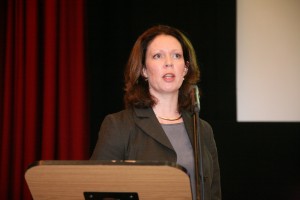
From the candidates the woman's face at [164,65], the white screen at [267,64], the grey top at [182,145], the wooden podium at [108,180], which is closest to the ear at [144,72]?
the woman's face at [164,65]

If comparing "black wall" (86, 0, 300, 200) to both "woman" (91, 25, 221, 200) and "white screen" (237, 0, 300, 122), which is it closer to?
"white screen" (237, 0, 300, 122)

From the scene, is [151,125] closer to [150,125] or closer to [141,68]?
[150,125]

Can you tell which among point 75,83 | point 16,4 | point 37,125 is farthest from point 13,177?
point 16,4

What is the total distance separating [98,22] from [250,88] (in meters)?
1.36

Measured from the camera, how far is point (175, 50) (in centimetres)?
221

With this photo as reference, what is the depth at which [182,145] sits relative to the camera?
212cm

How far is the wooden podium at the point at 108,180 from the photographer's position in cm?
129

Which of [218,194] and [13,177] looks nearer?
[218,194]

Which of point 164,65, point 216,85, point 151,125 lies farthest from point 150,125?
point 216,85

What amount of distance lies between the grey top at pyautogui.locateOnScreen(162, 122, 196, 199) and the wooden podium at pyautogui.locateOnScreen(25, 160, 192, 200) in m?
0.70

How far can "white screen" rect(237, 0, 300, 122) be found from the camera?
367 cm

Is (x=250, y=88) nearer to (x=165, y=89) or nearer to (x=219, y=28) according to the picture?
(x=219, y=28)

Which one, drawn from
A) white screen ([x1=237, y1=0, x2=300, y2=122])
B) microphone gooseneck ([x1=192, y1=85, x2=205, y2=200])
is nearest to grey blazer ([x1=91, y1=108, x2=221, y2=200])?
microphone gooseneck ([x1=192, y1=85, x2=205, y2=200])

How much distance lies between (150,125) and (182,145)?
0.18m
